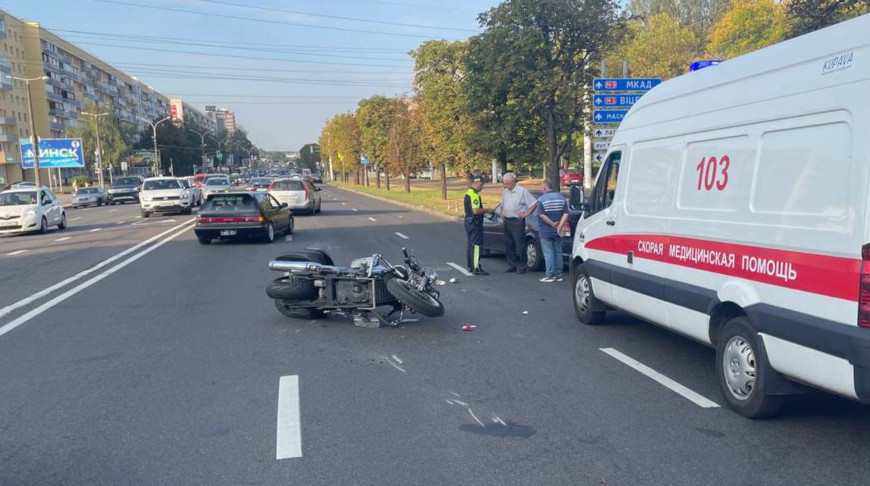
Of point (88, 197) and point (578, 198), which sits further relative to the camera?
point (88, 197)

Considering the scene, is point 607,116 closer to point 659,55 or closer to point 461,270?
point 461,270

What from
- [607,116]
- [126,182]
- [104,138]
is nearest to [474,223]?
[607,116]

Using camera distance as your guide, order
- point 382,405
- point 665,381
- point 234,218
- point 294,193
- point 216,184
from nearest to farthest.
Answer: point 382,405 → point 665,381 → point 234,218 → point 294,193 → point 216,184

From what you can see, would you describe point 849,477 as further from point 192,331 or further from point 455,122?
point 455,122

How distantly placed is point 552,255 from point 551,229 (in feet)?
1.52

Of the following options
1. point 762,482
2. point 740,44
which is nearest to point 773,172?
point 762,482

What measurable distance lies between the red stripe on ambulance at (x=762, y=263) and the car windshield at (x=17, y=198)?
23.3 metres

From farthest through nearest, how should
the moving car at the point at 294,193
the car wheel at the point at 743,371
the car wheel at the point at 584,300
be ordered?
the moving car at the point at 294,193 → the car wheel at the point at 584,300 → the car wheel at the point at 743,371

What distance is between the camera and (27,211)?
24297mm

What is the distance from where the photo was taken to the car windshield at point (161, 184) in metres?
33.1

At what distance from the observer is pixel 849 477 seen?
4.39 m

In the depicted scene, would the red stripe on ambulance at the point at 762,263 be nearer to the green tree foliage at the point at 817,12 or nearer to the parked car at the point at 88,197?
the green tree foliage at the point at 817,12

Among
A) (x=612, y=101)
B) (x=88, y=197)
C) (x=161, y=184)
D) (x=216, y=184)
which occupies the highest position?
(x=612, y=101)

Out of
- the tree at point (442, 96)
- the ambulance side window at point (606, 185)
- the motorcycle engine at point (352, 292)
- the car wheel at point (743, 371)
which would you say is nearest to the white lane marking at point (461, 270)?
the motorcycle engine at point (352, 292)
